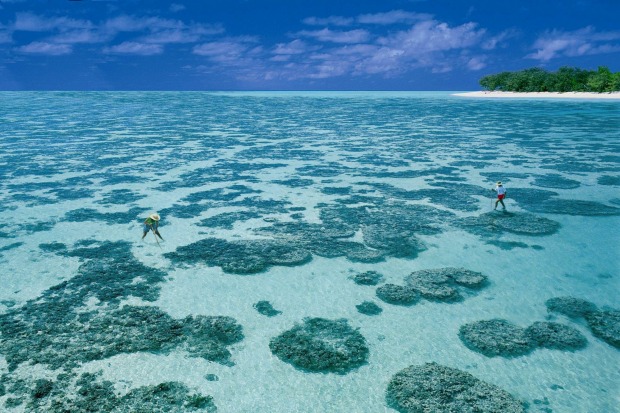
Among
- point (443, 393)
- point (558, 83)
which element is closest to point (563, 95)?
point (558, 83)

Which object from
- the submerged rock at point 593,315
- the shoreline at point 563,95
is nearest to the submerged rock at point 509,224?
the submerged rock at point 593,315

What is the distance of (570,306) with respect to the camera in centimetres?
938

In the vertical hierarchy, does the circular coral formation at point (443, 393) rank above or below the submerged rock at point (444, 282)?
below

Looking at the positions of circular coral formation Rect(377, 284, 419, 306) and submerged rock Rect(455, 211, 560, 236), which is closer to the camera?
circular coral formation Rect(377, 284, 419, 306)

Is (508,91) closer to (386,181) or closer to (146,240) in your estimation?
(386,181)

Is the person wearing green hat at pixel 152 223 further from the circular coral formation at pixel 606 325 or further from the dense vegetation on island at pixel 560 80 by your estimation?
the dense vegetation on island at pixel 560 80

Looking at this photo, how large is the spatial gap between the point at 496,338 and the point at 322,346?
336cm

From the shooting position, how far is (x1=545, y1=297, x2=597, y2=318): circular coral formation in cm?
916

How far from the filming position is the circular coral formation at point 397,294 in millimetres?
9656

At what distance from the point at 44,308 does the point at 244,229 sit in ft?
20.2

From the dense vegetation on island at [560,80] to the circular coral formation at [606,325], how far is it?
386 ft

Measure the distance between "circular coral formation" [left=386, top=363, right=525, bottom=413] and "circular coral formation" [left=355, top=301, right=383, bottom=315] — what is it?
1.82m

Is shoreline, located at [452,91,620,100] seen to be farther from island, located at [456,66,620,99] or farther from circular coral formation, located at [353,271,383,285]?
circular coral formation, located at [353,271,383,285]

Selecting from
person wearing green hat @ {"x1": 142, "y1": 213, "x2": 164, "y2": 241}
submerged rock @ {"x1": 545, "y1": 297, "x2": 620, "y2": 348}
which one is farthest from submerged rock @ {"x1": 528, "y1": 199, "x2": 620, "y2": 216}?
person wearing green hat @ {"x1": 142, "y1": 213, "x2": 164, "y2": 241}
